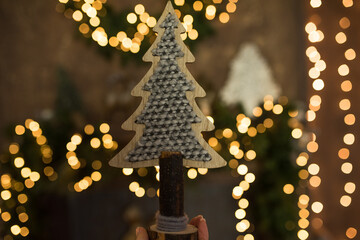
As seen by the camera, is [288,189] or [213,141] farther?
[288,189]

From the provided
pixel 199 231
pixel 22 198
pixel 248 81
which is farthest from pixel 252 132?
pixel 199 231

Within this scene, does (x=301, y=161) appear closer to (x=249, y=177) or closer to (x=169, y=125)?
(x=249, y=177)

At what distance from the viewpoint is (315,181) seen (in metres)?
3.16

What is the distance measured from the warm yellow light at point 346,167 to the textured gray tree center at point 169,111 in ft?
8.10

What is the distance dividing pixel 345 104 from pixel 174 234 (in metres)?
2.54

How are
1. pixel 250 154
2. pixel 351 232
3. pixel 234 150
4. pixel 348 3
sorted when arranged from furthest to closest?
pixel 351 232 → pixel 348 3 → pixel 250 154 → pixel 234 150

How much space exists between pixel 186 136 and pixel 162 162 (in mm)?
70

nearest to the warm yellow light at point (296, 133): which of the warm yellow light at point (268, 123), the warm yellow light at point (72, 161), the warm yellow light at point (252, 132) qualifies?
the warm yellow light at point (268, 123)

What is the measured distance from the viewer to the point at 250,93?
2906mm

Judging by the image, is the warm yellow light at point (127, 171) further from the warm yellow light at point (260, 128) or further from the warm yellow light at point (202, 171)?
the warm yellow light at point (260, 128)

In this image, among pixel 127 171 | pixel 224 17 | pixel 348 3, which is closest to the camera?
pixel 127 171

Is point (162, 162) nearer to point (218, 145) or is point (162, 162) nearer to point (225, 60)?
point (218, 145)

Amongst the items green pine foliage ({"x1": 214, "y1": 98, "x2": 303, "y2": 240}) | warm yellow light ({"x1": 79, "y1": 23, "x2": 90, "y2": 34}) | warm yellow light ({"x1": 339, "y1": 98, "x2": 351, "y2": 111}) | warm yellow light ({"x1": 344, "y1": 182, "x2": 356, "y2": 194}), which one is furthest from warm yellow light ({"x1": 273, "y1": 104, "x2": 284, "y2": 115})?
warm yellow light ({"x1": 79, "y1": 23, "x2": 90, "y2": 34})

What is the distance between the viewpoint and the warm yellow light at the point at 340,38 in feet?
10.1
